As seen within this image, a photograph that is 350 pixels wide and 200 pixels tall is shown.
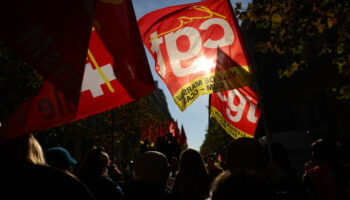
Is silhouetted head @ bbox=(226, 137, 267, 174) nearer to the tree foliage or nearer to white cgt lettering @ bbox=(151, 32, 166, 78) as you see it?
white cgt lettering @ bbox=(151, 32, 166, 78)

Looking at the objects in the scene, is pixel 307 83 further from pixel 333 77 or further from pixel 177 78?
pixel 177 78

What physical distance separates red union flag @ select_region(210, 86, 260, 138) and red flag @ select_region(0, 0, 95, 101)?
2816 mm

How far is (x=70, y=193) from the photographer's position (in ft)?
4.51

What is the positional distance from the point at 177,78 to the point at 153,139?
61.9ft

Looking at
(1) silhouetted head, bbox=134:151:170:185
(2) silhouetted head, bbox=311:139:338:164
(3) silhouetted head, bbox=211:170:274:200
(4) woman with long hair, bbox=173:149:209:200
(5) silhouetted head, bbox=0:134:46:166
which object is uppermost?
(5) silhouetted head, bbox=0:134:46:166

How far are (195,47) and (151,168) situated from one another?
222cm

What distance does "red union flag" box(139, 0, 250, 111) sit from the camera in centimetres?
389

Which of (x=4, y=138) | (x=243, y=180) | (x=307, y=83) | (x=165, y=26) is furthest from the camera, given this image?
(x=307, y=83)

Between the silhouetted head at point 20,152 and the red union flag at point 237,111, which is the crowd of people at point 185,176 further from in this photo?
the red union flag at point 237,111

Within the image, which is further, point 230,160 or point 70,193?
point 230,160

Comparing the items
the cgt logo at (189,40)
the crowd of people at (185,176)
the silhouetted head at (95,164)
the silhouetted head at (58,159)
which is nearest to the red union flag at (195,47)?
the cgt logo at (189,40)

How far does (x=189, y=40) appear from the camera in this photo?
4344mm

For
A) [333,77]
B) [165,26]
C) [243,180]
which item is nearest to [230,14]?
[165,26]

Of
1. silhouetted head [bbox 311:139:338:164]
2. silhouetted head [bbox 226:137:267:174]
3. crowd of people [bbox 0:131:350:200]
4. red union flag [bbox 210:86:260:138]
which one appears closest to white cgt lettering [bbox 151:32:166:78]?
red union flag [bbox 210:86:260:138]
